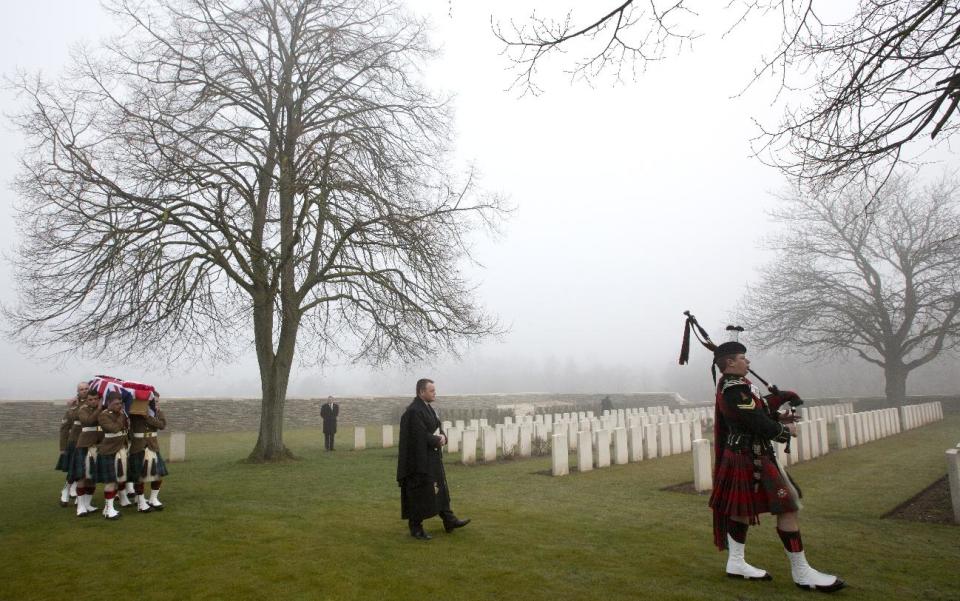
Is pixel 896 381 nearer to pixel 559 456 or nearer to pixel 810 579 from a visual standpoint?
pixel 559 456

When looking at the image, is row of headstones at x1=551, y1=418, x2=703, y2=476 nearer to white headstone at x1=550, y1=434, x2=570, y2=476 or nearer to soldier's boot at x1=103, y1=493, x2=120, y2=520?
white headstone at x1=550, y1=434, x2=570, y2=476

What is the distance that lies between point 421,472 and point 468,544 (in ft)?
2.73

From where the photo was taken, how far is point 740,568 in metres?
4.53

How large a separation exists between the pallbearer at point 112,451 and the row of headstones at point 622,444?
662 cm

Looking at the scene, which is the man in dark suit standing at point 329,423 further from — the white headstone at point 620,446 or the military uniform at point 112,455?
the military uniform at point 112,455

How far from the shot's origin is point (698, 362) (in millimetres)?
56281

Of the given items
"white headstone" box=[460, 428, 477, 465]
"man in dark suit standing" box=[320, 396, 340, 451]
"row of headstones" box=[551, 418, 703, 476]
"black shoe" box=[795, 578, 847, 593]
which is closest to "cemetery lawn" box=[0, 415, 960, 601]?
"black shoe" box=[795, 578, 847, 593]

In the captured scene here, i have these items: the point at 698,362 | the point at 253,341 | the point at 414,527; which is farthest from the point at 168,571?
the point at 698,362

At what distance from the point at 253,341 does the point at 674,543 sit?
1128cm

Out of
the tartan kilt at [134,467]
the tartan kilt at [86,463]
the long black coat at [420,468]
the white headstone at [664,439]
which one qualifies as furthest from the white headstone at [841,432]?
the tartan kilt at [86,463]

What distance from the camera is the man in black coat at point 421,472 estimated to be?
19.6 feet

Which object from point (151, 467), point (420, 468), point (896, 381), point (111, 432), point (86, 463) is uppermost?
point (111, 432)

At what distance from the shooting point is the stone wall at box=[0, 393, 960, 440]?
19.6m

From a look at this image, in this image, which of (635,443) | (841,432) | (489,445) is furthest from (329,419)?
(841,432)
